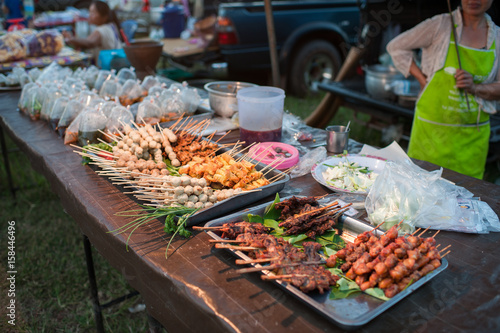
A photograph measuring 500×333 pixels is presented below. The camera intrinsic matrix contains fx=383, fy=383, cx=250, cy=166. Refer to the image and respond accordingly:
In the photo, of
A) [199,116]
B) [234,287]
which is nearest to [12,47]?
[199,116]

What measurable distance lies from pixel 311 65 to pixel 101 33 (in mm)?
4676

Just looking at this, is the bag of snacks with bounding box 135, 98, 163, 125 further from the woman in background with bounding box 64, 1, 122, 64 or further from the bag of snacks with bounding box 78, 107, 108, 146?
the woman in background with bounding box 64, 1, 122, 64

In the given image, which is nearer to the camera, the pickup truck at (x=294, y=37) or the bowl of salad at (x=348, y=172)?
the bowl of salad at (x=348, y=172)

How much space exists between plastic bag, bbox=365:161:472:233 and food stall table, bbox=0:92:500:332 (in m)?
0.11

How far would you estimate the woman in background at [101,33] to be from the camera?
623cm

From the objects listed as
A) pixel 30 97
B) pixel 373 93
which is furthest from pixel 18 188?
pixel 373 93

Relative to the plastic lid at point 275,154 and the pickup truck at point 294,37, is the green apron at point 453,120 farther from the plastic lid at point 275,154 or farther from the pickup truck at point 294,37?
the pickup truck at point 294,37

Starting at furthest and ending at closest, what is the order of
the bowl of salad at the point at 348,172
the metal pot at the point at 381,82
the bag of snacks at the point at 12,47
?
the bag of snacks at the point at 12,47 < the metal pot at the point at 381,82 < the bowl of salad at the point at 348,172

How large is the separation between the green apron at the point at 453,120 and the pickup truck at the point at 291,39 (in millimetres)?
4385

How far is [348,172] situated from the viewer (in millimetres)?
2277

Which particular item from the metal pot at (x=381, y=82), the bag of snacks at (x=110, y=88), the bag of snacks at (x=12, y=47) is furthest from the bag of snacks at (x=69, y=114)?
the metal pot at (x=381, y=82)

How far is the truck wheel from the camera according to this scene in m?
8.56

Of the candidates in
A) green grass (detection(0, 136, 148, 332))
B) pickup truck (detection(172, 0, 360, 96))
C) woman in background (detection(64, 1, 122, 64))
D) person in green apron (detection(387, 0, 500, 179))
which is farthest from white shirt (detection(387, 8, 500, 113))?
woman in background (detection(64, 1, 122, 64))

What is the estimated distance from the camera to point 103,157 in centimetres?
249
